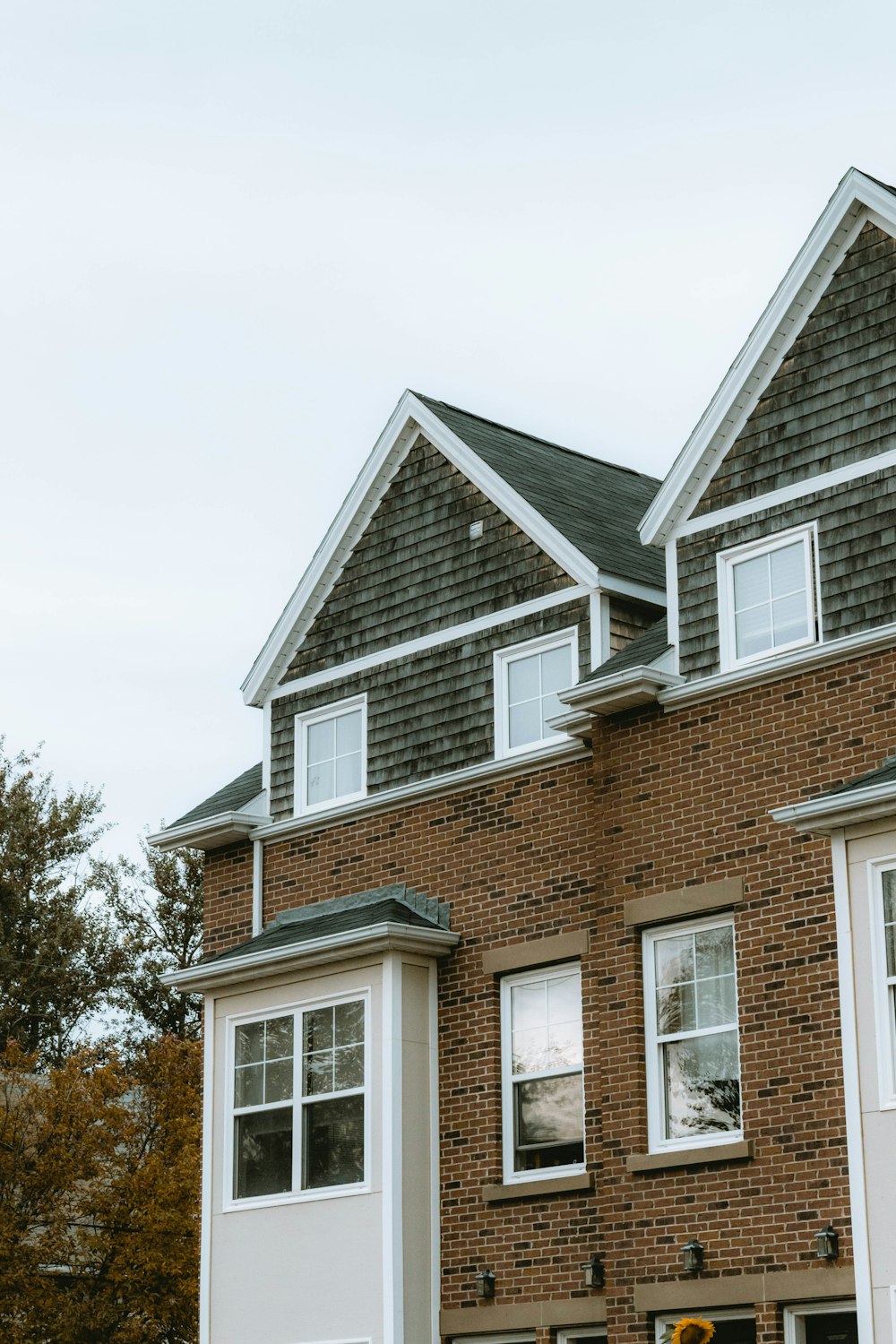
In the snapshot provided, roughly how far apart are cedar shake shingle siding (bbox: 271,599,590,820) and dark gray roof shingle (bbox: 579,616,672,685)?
0.54 meters

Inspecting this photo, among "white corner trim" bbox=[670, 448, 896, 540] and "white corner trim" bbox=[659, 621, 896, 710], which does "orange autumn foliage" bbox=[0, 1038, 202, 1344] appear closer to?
"white corner trim" bbox=[659, 621, 896, 710]

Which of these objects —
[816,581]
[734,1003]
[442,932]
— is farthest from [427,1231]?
[816,581]

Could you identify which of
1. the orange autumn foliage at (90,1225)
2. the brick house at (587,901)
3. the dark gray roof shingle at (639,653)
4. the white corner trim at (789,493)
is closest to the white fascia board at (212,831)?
the brick house at (587,901)

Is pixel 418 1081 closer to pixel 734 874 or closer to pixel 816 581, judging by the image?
pixel 734 874

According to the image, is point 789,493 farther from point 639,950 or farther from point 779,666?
point 639,950

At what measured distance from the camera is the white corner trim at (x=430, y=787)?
744 inches

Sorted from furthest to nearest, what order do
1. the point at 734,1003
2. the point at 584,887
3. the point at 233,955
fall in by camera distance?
the point at 233,955, the point at 584,887, the point at 734,1003

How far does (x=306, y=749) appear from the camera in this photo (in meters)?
21.7

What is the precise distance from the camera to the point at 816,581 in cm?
1711

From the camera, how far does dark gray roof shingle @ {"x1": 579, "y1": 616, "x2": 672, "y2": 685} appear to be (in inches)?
714

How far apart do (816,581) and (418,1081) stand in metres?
6.17

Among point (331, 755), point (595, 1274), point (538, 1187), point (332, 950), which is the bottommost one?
point (595, 1274)

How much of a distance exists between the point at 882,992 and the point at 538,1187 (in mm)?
4437

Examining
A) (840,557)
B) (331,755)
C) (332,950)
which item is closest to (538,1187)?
(332,950)
